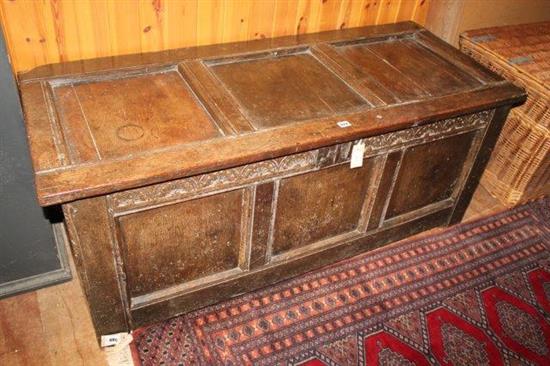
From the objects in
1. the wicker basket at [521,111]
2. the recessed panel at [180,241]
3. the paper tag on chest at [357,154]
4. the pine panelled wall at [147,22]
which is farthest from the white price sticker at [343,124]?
the wicker basket at [521,111]

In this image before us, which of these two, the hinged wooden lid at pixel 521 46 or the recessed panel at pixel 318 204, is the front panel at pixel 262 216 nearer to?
the recessed panel at pixel 318 204

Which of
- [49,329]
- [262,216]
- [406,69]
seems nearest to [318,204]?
[262,216]

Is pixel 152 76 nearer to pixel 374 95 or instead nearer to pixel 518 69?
pixel 374 95

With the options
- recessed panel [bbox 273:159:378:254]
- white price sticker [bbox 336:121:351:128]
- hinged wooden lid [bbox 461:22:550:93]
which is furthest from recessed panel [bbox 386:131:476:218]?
hinged wooden lid [bbox 461:22:550:93]

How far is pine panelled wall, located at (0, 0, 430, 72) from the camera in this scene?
69.1 inches

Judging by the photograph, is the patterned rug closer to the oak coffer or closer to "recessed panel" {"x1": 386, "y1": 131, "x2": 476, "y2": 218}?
the oak coffer

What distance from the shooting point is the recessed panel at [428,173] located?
6.77 ft

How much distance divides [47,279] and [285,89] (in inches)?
51.5

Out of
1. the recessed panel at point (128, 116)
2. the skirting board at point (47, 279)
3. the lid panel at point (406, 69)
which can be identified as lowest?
the skirting board at point (47, 279)

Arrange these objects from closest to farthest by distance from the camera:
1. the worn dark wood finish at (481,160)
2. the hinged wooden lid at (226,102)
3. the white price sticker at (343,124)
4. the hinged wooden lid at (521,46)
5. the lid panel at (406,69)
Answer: the hinged wooden lid at (226,102) < the white price sticker at (343,124) < the lid panel at (406,69) < the worn dark wood finish at (481,160) < the hinged wooden lid at (521,46)

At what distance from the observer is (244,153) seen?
1546 millimetres

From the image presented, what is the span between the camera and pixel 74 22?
1.81m

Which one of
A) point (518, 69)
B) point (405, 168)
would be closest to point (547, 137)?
point (518, 69)

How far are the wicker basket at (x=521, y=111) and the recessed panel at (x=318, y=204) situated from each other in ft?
3.31
